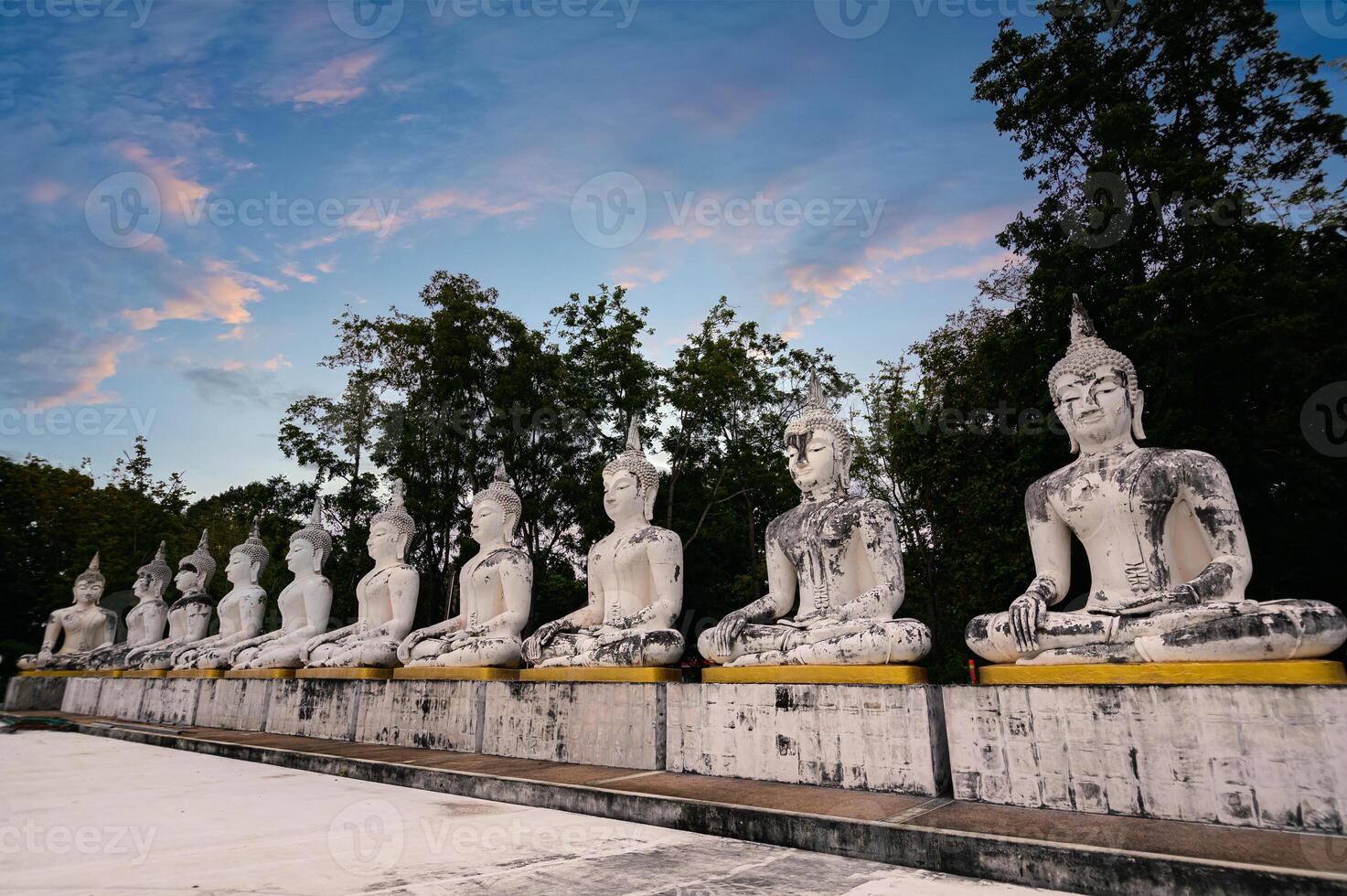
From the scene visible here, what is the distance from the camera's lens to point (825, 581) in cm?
559

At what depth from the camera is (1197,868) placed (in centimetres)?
269

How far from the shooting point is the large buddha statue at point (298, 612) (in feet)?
32.6

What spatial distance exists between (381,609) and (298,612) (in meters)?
2.09

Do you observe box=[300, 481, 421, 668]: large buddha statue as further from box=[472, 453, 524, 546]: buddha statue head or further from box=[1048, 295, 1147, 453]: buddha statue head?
box=[1048, 295, 1147, 453]: buddha statue head

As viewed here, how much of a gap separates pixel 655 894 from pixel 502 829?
5.03 feet

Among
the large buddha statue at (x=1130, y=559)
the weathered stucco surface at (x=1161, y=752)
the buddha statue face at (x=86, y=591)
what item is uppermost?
the buddha statue face at (x=86, y=591)

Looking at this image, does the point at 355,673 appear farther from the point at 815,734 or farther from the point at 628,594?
the point at 815,734

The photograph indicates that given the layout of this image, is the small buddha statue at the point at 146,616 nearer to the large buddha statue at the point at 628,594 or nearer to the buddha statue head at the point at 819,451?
the large buddha statue at the point at 628,594

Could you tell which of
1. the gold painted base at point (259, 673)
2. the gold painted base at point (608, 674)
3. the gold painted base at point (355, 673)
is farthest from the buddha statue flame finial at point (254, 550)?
the gold painted base at point (608, 674)

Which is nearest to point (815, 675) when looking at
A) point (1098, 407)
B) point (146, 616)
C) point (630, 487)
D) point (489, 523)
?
point (1098, 407)

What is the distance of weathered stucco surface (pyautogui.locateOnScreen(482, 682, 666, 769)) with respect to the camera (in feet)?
18.0

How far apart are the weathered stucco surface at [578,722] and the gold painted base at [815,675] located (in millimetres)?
523

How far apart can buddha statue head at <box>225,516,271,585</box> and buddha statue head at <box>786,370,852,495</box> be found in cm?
996

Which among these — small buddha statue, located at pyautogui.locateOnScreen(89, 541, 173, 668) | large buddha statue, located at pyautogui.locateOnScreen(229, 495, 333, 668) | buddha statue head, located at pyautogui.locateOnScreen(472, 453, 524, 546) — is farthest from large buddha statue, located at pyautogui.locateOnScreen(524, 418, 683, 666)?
small buddha statue, located at pyautogui.locateOnScreen(89, 541, 173, 668)
